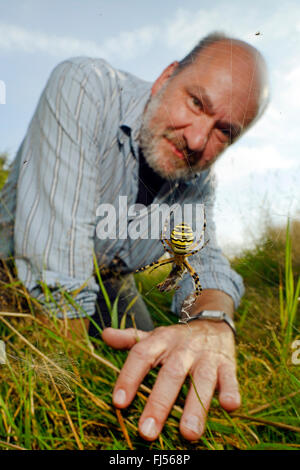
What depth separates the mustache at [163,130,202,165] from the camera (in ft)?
1.54

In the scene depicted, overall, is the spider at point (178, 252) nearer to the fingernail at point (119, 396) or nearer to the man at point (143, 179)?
the man at point (143, 179)

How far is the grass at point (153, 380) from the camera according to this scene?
489 millimetres

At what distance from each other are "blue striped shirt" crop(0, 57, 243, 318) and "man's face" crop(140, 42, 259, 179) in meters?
0.10

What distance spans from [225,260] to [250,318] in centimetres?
15

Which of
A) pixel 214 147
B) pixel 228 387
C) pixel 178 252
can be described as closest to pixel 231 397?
pixel 228 387

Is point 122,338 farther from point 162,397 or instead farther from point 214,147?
point 214,147

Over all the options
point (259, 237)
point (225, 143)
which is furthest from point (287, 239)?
point (225, 143)

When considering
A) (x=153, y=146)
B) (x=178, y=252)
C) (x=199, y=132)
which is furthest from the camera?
(x=153, y=146)

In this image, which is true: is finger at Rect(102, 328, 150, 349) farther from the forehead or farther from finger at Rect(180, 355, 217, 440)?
the forehead


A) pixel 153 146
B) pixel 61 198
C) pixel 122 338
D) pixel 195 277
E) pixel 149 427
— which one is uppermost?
pixel 153 146

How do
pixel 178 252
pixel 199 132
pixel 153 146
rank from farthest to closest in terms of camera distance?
pixel 153 146 < pixel 199 132 < pixel 178 252

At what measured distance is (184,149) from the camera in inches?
19.1

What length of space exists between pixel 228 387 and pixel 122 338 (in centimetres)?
20
